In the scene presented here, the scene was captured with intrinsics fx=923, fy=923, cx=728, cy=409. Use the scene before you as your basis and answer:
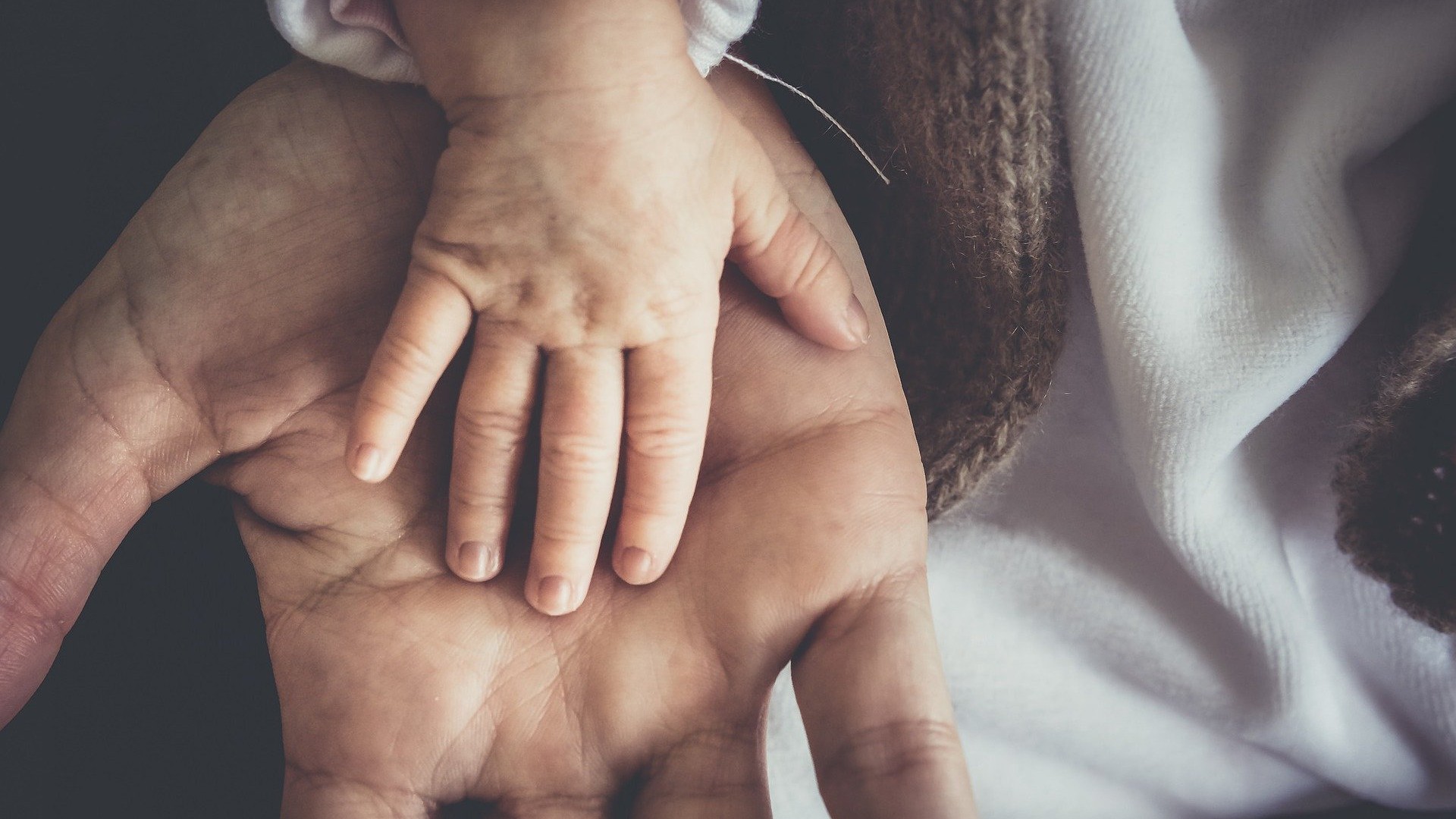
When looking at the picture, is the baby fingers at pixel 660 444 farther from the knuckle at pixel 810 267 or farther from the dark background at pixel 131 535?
the dark background at pixel 131 535

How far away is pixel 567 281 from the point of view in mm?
753

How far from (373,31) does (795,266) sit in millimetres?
457

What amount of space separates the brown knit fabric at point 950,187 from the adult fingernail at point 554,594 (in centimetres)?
42

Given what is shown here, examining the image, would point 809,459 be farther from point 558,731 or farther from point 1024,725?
point 1024,725

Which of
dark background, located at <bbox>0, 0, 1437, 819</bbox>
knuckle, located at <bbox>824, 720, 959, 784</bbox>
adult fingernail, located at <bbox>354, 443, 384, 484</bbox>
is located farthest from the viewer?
dark background, located at <bbox>0, 0, 1437, 819</bbox>

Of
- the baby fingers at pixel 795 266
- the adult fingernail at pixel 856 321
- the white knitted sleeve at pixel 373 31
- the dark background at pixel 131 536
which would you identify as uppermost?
the white knitted sleeve at pixel 373 31

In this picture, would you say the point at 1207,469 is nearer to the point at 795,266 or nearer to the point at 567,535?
the point at 795,266

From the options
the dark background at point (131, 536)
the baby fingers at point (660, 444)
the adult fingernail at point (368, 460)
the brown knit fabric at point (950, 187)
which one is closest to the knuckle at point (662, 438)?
the baby fingers at point (660, 444)

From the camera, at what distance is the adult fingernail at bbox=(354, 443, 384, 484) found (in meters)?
0.76

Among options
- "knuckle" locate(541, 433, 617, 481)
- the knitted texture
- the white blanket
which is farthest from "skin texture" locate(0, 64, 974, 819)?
the knitted texture

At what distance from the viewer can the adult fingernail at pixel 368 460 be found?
29.8 inches

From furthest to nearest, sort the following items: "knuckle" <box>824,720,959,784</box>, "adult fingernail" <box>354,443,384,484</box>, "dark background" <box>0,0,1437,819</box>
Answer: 1. "dark background" <box>0,0,1437,819</box>
2. "adult fingernail" <box>354,443,384,484</box>
3. "knuckle" <box>824,720,959,784</box>

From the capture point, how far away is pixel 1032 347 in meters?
0.89

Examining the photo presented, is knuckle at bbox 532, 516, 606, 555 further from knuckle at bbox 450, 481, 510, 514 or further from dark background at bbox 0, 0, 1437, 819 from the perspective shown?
dark background at bbox 0, 0, 1437, 819
